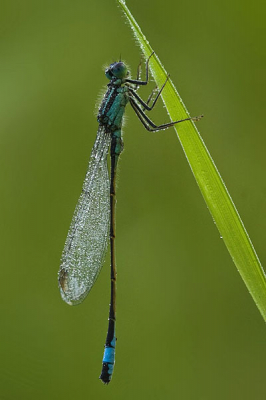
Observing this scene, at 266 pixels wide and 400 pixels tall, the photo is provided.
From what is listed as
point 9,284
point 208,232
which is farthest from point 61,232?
point 208,232

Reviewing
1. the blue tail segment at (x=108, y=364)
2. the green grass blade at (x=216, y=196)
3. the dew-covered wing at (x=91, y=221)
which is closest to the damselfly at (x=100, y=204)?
the dew-covered wing at (x=91, y=221)

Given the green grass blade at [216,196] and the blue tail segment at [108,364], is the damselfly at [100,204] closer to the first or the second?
the blue tail segment at [108,364]

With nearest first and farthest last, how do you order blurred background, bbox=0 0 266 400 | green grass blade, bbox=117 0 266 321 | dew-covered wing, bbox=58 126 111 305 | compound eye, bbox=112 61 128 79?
1. green grass blade, bbox=117 0 266 321
2. compound eye, bbox=112 61 128 79
3. dew-covered wing, bbox=58 126 111 305
4. blurred background, bbox=0 0 266 400

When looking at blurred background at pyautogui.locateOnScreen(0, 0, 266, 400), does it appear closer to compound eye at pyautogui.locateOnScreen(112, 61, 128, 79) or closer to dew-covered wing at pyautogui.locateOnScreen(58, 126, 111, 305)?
dew-covered wing at pyautogui.locateOnScreen(58, 126, 111, 305)

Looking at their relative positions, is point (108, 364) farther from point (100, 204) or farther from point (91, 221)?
point (100, 204)

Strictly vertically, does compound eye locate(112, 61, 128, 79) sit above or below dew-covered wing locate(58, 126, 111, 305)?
above

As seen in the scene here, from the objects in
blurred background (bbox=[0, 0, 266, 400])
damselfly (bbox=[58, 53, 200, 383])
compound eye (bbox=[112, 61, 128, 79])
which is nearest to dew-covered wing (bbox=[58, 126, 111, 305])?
damselfly (bbox=[58, 53, 200, 383])

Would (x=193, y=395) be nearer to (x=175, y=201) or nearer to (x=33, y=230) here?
(x=175, y=201)
